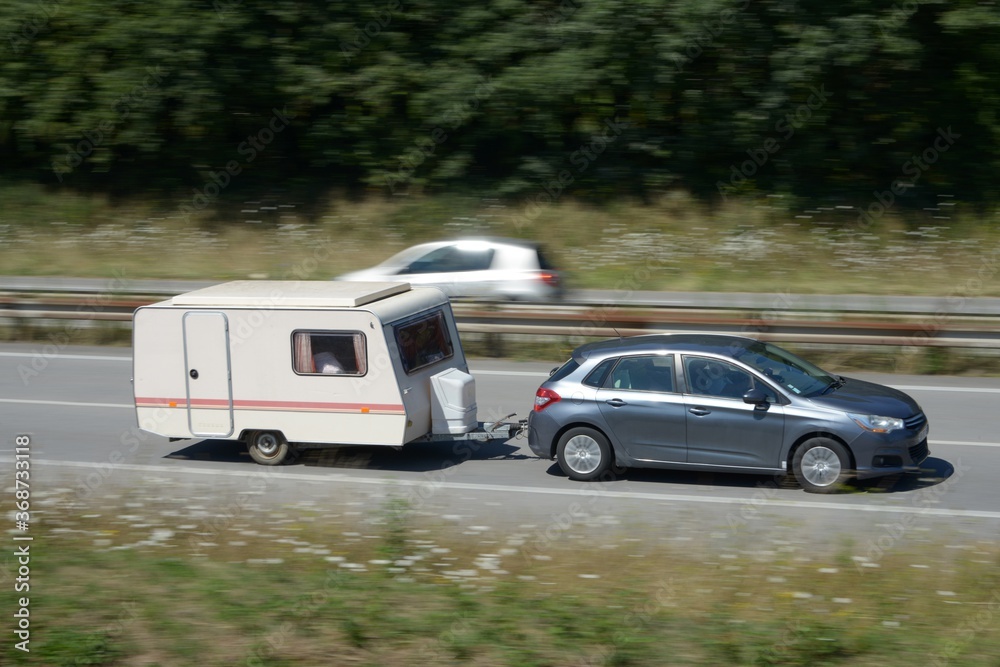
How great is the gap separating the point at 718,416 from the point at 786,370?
3.18 feet

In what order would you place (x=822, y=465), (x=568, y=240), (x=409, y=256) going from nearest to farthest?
(x=822, y=465)
(x=409, y=256)
(x=568, y=240)

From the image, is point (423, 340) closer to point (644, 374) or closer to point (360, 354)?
point (360, 354)

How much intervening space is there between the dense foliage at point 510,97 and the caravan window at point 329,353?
673 inches

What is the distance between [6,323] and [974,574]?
57.2 ft

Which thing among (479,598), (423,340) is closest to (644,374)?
(423,340)

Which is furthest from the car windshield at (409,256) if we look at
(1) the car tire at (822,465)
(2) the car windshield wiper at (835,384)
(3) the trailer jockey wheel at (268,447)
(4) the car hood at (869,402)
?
(1) the car tire at (822,465)

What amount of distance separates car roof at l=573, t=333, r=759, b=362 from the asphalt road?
4.46ft

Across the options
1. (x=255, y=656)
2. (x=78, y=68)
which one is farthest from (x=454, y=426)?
(x=78, y=68)

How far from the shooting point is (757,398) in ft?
34.5

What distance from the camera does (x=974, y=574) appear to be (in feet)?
26.2

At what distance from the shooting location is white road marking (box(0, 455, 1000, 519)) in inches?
390

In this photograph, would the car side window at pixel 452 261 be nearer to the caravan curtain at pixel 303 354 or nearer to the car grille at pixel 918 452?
the caravan curtain at pixel 303 354

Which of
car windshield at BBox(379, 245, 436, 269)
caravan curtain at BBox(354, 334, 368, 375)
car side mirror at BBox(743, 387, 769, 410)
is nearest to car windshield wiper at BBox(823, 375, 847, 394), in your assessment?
car side mirror at BBox(743, 387, 769, 410)

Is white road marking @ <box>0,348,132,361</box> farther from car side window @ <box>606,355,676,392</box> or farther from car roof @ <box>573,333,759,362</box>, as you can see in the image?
car side window @ <box>606,355,676,392</box>
